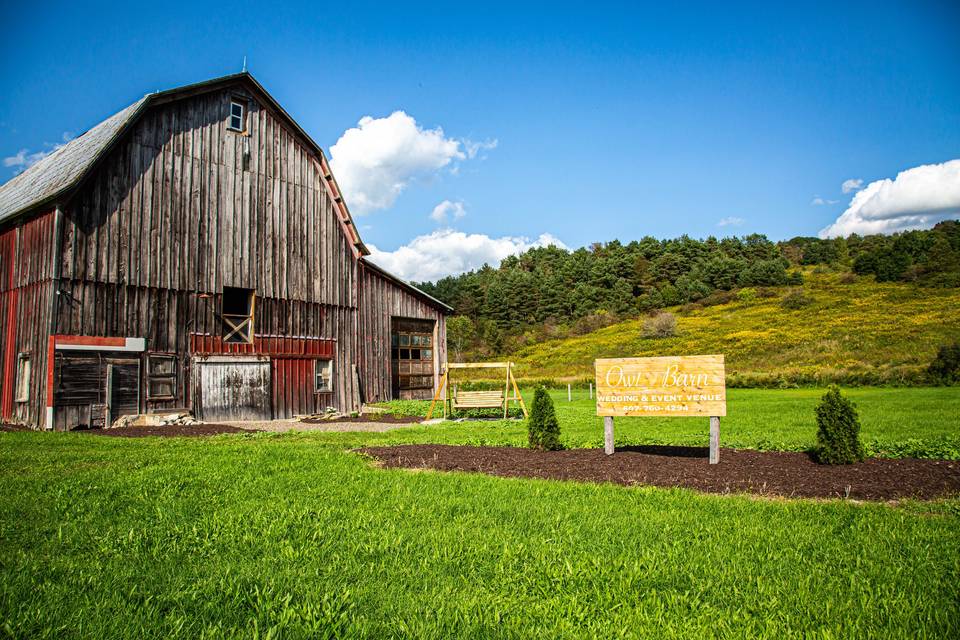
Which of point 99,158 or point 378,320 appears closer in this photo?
point 99,158

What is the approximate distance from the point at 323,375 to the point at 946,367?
3235 centimetres

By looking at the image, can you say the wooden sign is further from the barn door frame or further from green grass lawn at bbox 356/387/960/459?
the barn door frame

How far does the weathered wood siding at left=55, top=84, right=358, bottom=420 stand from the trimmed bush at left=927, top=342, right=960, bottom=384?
30.6 meters

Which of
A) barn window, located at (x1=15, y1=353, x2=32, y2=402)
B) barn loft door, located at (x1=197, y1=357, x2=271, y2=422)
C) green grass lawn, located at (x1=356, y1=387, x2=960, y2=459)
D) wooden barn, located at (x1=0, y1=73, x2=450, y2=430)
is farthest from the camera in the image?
barn loft door, located at (x1=197, y1=357, x2=271, y2=422)

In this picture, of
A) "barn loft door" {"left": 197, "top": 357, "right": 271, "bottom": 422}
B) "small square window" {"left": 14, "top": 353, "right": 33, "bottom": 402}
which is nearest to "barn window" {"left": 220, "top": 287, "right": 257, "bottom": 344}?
"barn loft door" {"left": 197, "top": 357, "right": 271, "bottom": 422}

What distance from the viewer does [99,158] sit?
61.9 feet

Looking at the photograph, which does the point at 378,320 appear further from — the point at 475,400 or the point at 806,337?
the point at 806,337

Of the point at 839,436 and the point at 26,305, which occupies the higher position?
the point at 26,305

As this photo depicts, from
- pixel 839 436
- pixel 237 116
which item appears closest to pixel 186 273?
pixel 237 116

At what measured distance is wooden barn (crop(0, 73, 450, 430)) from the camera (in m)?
18.5

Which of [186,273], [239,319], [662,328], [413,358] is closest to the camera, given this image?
[186,273]

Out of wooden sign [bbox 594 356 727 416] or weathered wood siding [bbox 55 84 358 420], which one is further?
weathered wood siding [bbox 55 84 358 420]

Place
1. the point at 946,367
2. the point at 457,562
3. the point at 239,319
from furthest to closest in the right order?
the point at 946,367
the point at 239,319
the point at 457,562

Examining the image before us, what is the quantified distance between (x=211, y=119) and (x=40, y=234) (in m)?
6.84
